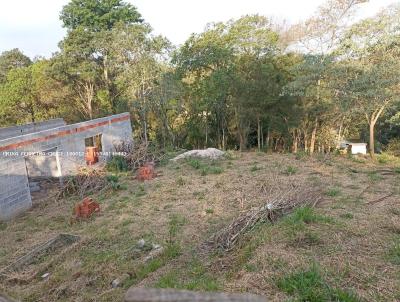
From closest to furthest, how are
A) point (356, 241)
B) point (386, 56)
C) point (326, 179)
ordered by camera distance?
point (356, 241) → point (326, 179) → point (386, 56)

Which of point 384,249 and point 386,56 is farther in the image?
point 386,56

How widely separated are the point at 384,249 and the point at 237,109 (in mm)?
14413

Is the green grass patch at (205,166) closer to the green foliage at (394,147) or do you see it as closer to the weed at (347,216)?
the weed at (347,216)

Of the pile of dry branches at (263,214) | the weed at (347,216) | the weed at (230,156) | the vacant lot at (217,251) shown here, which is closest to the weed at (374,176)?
the vacant lot at (217,251)

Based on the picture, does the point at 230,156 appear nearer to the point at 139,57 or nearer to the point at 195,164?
the point at 195,164

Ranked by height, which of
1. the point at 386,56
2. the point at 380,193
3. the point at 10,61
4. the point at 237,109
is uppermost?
the point at 10,61

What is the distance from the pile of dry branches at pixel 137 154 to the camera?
46.8ft

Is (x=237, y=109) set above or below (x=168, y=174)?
above

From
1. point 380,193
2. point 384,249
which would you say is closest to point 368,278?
point 384,249

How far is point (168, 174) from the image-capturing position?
1252cm

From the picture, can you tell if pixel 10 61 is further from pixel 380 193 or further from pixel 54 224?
pixel 380 193

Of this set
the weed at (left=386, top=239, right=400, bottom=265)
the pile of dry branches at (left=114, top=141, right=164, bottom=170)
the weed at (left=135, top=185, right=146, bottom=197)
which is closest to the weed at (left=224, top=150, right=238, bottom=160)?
the pile of dry branches at (left=114, top=141, right=164, bottom=170)

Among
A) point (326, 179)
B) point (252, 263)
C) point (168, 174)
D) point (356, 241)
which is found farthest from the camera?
point (168, 174)

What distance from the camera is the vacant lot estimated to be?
3896 mm
